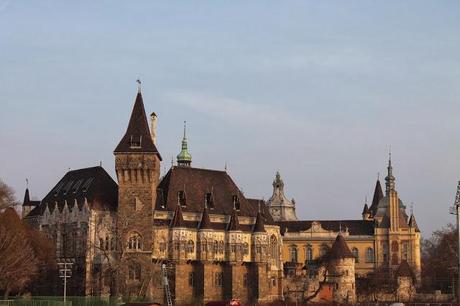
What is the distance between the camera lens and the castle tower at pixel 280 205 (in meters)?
194

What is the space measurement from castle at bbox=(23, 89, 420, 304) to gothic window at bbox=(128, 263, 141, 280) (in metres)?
0.11

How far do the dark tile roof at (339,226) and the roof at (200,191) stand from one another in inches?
2001

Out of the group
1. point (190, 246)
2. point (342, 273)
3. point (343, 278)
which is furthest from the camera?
point (342, 273)

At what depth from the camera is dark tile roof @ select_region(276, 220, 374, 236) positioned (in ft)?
539

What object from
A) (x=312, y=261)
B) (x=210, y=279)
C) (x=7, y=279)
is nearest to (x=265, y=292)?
(x=210, y=279)

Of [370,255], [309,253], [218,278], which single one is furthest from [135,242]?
[370,255]

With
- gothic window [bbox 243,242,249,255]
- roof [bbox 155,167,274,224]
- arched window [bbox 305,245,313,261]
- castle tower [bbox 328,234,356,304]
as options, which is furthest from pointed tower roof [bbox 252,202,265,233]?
arched window [bbox 305,245,313,261]

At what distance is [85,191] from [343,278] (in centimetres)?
3772

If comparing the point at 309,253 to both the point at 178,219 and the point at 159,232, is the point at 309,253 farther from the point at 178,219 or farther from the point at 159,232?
the point at 159,232

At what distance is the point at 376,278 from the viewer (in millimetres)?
137750

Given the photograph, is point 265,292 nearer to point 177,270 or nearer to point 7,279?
point 177,270

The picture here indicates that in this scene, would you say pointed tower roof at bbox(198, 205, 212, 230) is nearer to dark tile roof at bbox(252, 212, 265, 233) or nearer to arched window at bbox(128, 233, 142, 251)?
dark tile roof at bbox(252, 212, 265, 233)

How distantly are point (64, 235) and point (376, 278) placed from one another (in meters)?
53.9

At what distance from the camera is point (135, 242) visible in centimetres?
10075
